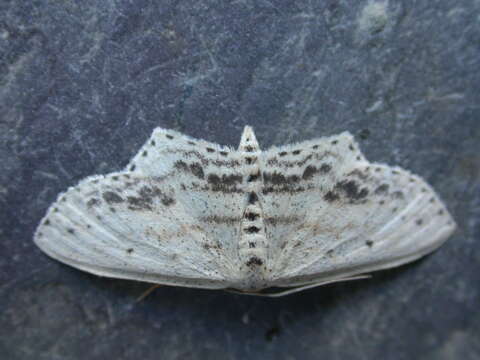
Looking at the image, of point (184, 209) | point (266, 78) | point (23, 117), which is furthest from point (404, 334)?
point (23, 117)

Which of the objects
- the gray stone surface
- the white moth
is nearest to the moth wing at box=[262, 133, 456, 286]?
the white moth

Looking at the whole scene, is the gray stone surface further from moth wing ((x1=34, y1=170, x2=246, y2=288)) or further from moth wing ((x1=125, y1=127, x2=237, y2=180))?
moth wing ((x1=34, y1=170, x2=246, y2=288))

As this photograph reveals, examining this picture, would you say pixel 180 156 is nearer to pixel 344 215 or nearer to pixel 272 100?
pixel 272 100

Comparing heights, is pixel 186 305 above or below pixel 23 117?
below

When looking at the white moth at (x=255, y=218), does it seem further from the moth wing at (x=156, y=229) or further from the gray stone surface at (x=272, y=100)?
the gray stone surface at (x=272, y=100)

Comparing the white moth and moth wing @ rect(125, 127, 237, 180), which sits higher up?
moth wing @ rect(125, 127, 237, 180)

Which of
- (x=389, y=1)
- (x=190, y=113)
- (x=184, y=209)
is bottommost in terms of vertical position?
(x=184, y=209)

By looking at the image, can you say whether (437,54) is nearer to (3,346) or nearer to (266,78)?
(266,78)
